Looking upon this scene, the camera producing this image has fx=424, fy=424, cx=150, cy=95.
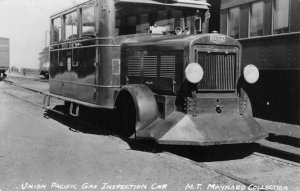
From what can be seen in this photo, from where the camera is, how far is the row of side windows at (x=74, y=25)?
8.16 metres

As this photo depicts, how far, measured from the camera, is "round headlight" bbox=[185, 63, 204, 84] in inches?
236

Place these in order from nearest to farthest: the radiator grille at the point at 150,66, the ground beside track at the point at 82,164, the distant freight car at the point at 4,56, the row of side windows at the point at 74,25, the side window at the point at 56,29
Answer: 1. the ground beside track at the point at 82,164
2. the radiator grille at the point at 150,66
3. the row of side windows at the point at 74,25
4. the side window at the point at 56,29
5. the distant freight car at the point at 4,56

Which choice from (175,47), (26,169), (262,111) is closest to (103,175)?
(26,169)

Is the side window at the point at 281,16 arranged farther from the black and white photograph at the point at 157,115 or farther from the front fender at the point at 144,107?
the front fender at the point at 144,107

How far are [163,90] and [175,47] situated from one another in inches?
28.8

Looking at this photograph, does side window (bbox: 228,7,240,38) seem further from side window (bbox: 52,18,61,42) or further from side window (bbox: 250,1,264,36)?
side window (bbox: 52,18,61,42)

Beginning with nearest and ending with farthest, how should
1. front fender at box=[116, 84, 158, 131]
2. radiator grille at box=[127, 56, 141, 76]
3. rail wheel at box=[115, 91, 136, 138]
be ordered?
front fender at box=[116, 84, 158, 131], rail wheel at box=[115, 91, 136, 138], radiator grille at box=[127, 56, 141, 76]

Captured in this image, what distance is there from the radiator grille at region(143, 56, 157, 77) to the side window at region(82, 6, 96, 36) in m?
1.47

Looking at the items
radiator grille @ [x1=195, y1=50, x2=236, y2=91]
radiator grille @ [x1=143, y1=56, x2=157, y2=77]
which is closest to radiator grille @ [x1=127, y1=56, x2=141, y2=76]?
radiator grille @ [x1=143, y1=56, x2=157, y2=77]

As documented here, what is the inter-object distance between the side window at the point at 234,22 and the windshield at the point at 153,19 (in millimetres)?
4085

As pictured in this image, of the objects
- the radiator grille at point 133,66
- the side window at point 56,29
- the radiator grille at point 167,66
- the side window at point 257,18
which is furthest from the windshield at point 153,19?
the side window at point 257,18

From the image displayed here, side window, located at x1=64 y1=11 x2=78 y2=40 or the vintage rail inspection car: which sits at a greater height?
side window, located at x1=64 y1=11 x2=78 y2=40

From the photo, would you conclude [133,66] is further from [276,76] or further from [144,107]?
[276,76]

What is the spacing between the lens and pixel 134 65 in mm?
7395
